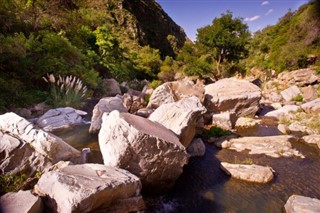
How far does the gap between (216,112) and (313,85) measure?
9.83 metres

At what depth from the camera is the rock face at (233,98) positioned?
12.3m

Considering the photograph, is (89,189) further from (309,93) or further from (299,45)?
(299,45)

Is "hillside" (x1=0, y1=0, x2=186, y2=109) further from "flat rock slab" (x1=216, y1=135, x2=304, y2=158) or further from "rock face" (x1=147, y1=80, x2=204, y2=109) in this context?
"flat rock slab" (x1=216, y1=135, x2=304, y2=158)

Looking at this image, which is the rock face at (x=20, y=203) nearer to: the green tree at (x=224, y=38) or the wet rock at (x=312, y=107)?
the wet rock at (x=312, y=107)

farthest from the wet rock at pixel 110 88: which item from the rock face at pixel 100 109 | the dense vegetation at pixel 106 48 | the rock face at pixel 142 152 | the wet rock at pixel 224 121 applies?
the rock face at pixel 142 152

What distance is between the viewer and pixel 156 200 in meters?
5.28

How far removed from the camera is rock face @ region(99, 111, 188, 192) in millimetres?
5000

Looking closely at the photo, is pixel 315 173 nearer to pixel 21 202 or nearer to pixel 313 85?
pixel 21 202

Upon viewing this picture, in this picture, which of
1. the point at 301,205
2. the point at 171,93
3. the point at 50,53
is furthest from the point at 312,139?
the point at 50,53

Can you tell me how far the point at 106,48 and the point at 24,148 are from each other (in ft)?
55.1

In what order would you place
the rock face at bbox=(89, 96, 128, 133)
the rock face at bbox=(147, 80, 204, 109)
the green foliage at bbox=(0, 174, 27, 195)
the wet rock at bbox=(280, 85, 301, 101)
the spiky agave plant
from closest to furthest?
the green foliage at bbox=(0, 174, 27, 195) < the rock face at bbox=(89, 96, 128, 133) < the spiky agave plant < the rock face at bbox=(147, 80, 204, 109) < the wet rock at bbox=(280, 85, 301, 101)

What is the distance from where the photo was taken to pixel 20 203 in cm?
346

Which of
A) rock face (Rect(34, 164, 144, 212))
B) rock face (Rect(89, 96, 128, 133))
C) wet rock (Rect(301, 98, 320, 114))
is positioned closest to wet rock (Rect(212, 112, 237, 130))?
rock face (Rect(89, 96, 128, 133))

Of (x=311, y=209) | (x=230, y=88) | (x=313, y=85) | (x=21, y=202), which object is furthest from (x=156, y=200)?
(x=313, y=85)
